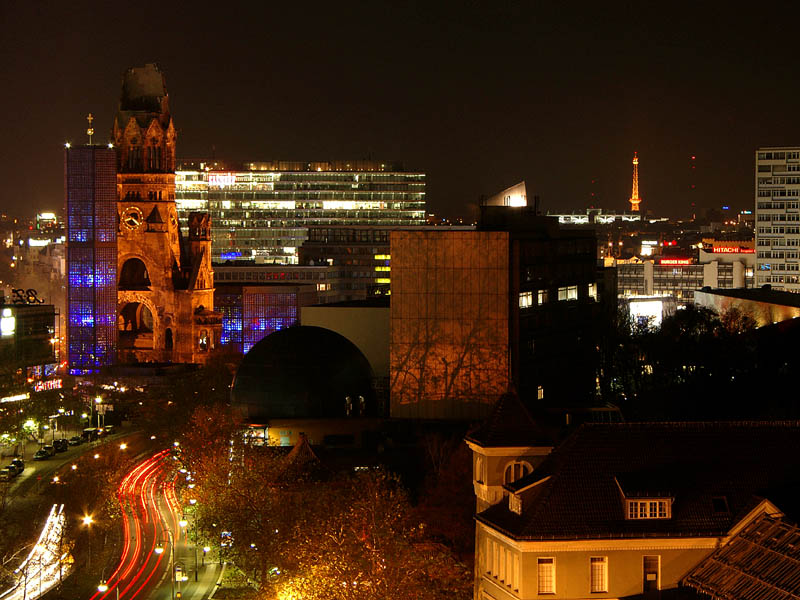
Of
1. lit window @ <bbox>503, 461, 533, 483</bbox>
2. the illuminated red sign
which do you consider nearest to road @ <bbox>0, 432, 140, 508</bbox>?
the illuminated red sign

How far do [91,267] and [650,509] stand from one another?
145031 mm

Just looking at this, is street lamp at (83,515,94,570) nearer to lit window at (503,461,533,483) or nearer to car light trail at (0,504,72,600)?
car light trail at (0,504,72,600)

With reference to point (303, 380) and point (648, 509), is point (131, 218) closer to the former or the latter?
point (303, 380)

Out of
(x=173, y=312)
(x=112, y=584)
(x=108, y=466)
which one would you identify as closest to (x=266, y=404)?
(x=108, y=466)

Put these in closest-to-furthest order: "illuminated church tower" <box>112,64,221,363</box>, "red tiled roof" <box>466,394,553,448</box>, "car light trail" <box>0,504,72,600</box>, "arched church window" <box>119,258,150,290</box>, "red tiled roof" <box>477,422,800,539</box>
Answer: "red tiled roof" <box>477,422,800,539</box>
"red tiled roof" <box>466,394,553,448</box>
"car light trail" <box>0,504,72,600</box>
"illuminated church tower" <box>112,64,221,363</box>
"arched church window" <box>119,258,150,290</box>

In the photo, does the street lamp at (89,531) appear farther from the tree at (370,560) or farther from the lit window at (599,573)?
the lit window at (599,573)

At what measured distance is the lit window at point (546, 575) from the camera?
55062mm

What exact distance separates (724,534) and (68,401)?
377 ft

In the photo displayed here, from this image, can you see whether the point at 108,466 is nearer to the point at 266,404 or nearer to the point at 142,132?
the point at 266,404

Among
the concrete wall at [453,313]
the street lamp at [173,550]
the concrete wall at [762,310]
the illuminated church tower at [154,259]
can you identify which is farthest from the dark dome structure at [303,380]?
the illuminated church tower at [154,259]

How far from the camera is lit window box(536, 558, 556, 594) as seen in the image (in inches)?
2168

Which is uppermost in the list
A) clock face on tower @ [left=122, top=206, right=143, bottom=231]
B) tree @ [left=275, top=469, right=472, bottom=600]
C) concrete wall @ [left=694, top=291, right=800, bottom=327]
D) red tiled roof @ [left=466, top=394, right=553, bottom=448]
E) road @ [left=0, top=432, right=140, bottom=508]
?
clock face on tower @ [left=122, top=206, right=143, bottom=231]

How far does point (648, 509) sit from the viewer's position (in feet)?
181

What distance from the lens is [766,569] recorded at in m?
50.0
